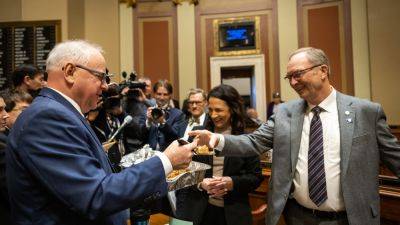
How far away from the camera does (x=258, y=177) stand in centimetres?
216

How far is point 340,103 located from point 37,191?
1.41 m

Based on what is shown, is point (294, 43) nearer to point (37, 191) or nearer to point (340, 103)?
point (340, 103)

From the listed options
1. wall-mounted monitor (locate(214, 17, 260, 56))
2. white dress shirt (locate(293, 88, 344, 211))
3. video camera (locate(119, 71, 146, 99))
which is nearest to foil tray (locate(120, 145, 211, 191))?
white dress shirt (locate(293, 88, 344, 211))

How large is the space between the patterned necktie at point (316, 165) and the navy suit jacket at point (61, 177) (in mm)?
846

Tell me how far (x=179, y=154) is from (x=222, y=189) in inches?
29.5

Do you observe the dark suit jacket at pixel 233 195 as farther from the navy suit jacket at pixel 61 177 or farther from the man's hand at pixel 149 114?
the man's hand at pixel 149 114

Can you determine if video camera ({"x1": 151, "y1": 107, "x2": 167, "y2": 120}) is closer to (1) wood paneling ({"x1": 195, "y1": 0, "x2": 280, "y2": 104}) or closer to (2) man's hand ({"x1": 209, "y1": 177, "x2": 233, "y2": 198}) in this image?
(2) man's hand ({"x1": 209, "y1": 177, "x2": 233, "y2": 198})

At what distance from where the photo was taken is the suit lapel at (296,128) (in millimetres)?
1869

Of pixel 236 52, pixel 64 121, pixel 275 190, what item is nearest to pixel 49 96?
pixel 64 121

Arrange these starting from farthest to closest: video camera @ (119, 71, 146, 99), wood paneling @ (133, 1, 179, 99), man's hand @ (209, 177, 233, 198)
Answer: wood paneling @ (133, 1, 179, 99)
video camera @ (119, 71, 146, 99)
man's hand @ (209, 177, 233, 198)

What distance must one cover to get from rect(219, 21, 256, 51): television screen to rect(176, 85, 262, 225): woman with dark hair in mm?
5108

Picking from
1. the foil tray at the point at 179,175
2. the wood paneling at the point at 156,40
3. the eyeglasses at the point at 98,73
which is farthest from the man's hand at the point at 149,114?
the wood paneling at the point at 156,40

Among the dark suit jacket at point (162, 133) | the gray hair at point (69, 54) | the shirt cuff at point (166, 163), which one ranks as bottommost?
the dark suit jacket at point (162, 133)

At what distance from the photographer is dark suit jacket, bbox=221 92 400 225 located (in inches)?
67.4
